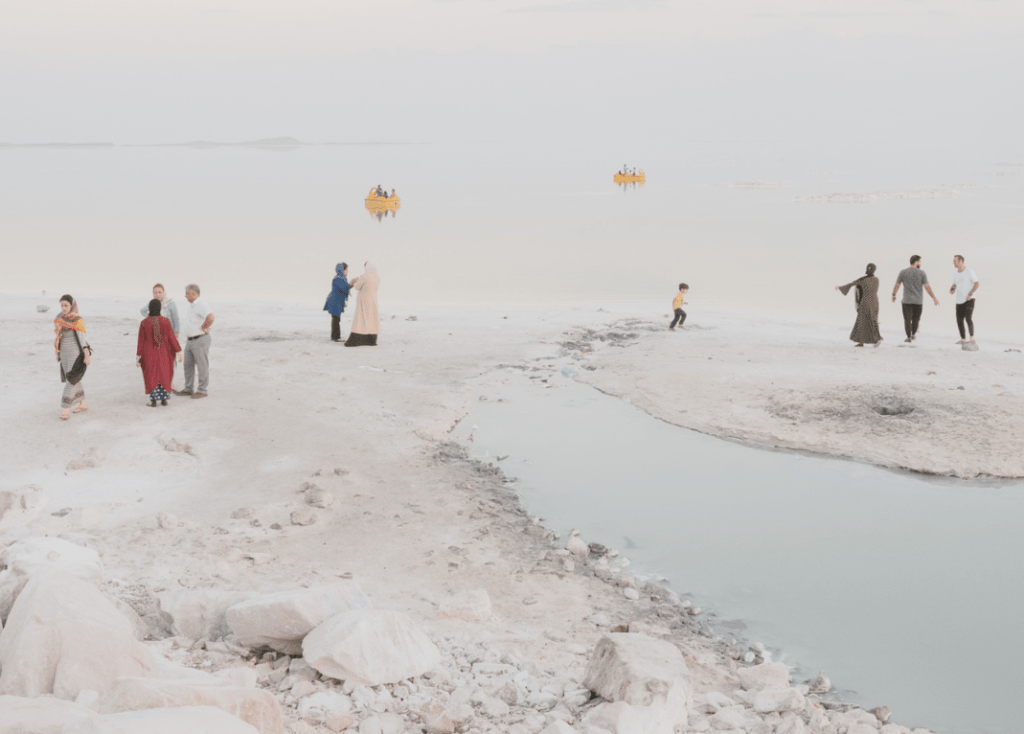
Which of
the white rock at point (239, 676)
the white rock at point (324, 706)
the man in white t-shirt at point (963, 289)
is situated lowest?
the white rock at point (324, 706)

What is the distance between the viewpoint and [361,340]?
15328 mm

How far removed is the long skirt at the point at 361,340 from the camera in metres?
15.2

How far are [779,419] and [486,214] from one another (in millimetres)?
40537

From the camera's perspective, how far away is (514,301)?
24.2 m

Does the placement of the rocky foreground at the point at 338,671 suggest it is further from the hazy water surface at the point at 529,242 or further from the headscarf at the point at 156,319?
the hazy water surface at the point at 529,242

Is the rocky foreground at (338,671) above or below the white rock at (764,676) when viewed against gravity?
above

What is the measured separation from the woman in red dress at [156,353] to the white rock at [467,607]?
6.02 m

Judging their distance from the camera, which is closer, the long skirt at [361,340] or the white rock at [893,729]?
the white rock at [893,729]

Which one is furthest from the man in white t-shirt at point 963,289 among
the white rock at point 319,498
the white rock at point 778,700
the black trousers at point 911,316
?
the white rock at point 778,700

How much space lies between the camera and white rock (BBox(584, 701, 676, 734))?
195 inches

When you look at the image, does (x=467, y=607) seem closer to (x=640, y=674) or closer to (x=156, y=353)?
(x=640, y=674)

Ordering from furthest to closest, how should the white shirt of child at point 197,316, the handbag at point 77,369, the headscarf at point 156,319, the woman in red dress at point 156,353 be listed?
1. the white shirt of child at point 197,316
2. the woman in red dress at point 156,353
3. the headscarf at point 156,319
4. the handbag at point 77,369

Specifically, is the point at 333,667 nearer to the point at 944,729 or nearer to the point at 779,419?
the point at 944,729

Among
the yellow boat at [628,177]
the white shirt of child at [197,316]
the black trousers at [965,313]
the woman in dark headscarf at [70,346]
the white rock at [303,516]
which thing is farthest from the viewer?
the yellow boat at [628,177]
